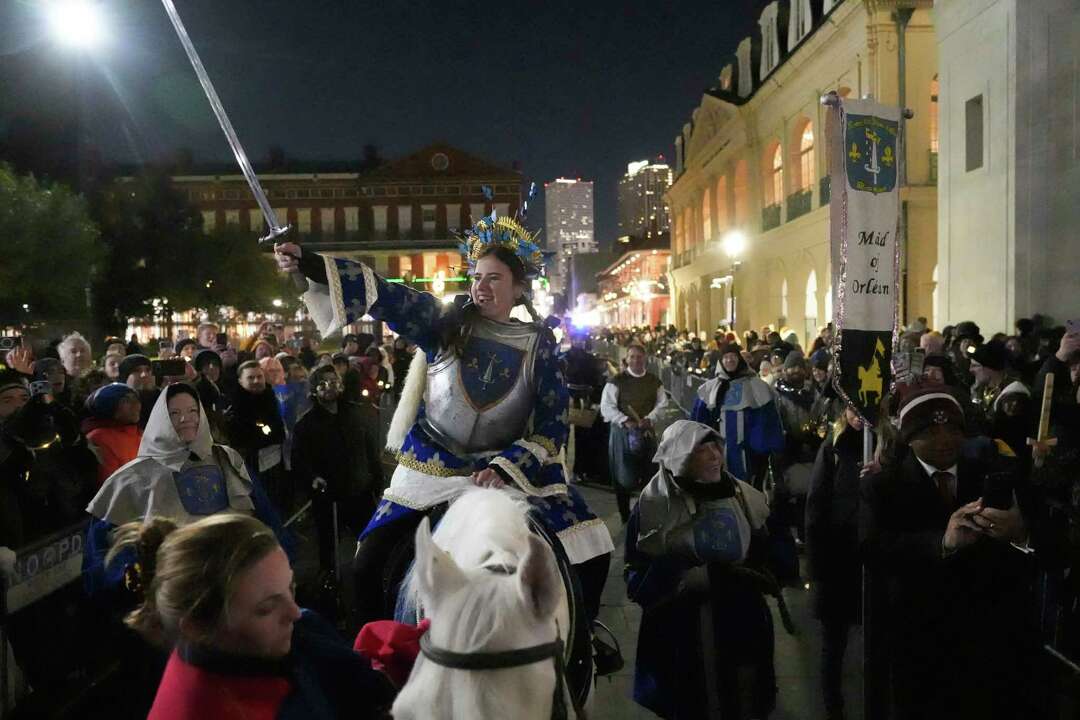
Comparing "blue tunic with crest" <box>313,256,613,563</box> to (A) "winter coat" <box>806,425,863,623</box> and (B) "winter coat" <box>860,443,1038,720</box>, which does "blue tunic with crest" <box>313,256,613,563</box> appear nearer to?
(B) "winter coat" <box>860,443,1038,720</box>

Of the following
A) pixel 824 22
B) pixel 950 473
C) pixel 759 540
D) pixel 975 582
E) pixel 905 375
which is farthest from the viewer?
pixel 824 22

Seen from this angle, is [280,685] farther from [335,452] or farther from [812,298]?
[812,298]

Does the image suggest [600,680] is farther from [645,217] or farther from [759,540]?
[645,217]

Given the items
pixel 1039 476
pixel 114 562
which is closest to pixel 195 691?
pixel 114 562

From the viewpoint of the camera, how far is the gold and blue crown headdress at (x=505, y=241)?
4305mm

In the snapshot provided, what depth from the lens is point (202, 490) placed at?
457 centimetres

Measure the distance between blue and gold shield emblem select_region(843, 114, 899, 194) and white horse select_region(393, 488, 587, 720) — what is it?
2891 mm

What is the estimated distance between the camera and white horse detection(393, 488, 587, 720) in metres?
2.02

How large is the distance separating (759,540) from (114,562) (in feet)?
10.1

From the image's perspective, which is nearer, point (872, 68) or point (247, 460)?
point (247, 460)

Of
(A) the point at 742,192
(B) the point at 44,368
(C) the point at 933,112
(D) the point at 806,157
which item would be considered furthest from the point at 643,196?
(B) the point at 44,368

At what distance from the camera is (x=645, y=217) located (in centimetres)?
18512

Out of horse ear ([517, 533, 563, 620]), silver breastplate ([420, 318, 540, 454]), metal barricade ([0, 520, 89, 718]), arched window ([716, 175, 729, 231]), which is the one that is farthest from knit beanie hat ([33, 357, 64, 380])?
arched window ([716, 175, 729, 231])

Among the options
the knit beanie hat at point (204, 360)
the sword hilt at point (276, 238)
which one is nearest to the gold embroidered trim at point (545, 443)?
the sword hilt at point (276, 238)
